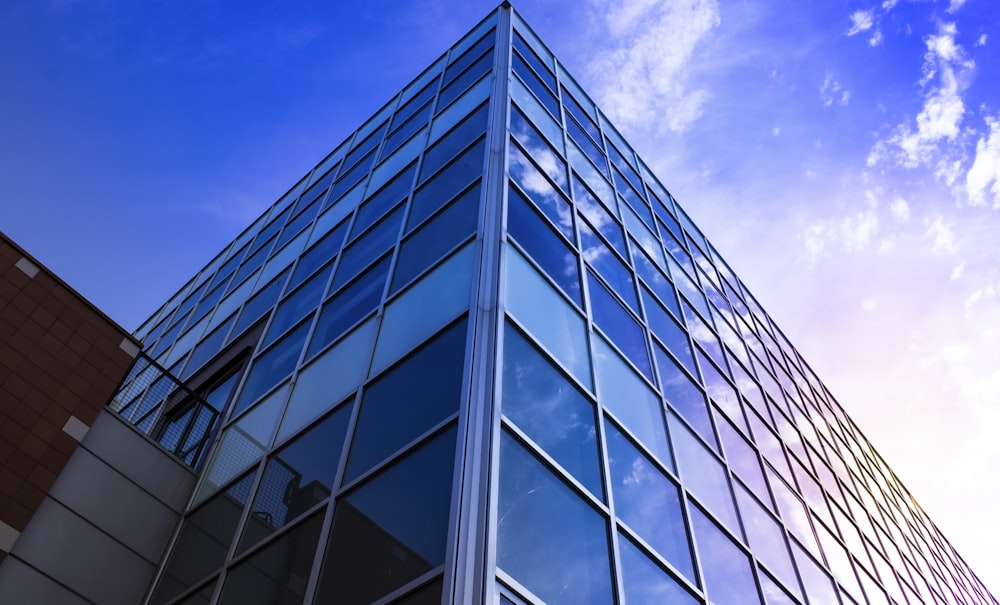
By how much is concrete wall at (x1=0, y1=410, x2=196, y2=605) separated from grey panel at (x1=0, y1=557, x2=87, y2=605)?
1cm

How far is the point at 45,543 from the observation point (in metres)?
8.26

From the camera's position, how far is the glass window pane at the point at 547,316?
8.50 metres

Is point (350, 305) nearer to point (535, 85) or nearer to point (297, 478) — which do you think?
point (297, 478)

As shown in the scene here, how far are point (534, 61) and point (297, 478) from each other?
12539mm

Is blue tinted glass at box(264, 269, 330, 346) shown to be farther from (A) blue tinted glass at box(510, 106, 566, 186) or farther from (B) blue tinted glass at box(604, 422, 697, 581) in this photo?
(B) blue tinted glass at box(604, 422, 697, 581)

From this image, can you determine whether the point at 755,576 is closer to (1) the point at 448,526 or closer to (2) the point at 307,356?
(1) the point at 448,526

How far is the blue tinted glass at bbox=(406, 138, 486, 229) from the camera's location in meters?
11.1

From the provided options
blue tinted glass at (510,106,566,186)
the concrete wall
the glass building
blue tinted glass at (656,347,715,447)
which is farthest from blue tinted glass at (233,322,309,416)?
blue tinted glass at (656,347,715,447)

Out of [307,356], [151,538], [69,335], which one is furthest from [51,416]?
[307,356]

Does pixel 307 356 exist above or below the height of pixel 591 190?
below

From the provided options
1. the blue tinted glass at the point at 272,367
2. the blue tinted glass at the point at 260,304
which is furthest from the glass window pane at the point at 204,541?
the blue tinted glass at the point at 260,304

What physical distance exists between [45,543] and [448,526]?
5731 millimetres

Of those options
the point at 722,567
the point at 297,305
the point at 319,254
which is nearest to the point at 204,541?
the point at 297,305

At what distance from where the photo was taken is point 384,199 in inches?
A: 540
